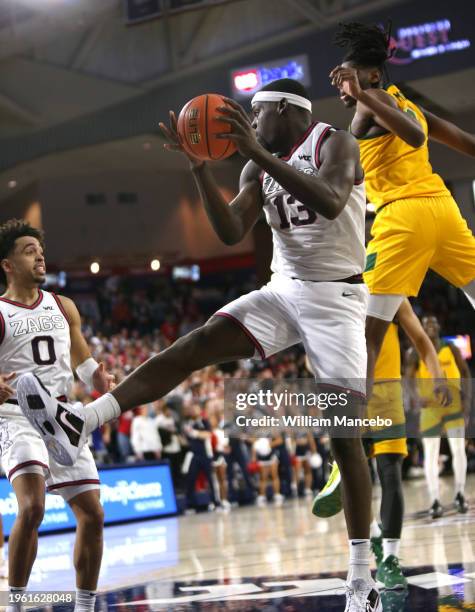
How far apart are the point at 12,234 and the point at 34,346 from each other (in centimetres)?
65

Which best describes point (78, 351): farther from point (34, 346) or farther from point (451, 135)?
point (451, 135)

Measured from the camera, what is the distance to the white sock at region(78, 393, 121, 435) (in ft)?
11.8

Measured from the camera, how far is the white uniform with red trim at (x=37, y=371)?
14.3ft

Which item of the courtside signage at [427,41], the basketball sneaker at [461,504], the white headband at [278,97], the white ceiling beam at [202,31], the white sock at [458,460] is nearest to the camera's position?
the white headband at [278,97]

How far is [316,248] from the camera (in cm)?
393

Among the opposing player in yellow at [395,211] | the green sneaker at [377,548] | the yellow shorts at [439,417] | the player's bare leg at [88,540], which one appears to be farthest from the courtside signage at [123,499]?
the opposing player in yellow at [395,211]

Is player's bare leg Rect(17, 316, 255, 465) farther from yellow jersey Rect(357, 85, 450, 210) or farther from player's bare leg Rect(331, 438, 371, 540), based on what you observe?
yellow jersey Rect(357, 85, 450, 210)

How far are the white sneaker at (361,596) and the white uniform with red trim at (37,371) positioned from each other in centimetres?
140

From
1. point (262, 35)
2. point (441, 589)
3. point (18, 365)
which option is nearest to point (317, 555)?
point (441, 589)

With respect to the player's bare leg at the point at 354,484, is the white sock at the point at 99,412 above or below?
above

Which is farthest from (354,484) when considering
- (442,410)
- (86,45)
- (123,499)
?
(86,45)

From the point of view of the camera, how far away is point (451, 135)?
496cm

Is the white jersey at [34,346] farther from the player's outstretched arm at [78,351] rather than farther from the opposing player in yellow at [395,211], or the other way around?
the opposing player in yellow at [395,211]

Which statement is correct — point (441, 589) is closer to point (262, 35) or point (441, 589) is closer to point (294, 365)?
point (294, 365)
